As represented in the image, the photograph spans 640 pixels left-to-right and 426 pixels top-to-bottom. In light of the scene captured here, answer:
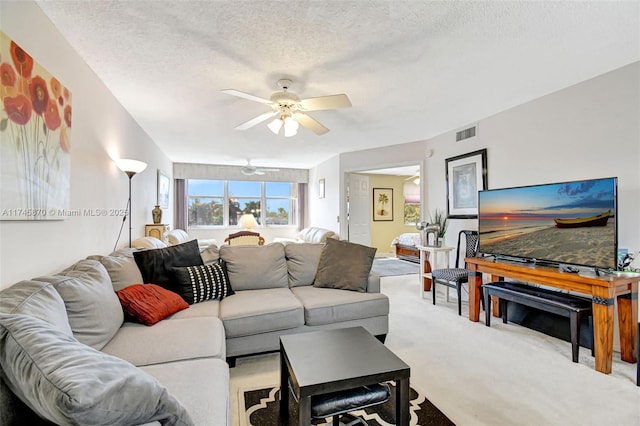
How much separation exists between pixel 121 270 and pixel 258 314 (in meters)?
1.02

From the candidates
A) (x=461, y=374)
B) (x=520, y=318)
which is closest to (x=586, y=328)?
(x=520, y=318)

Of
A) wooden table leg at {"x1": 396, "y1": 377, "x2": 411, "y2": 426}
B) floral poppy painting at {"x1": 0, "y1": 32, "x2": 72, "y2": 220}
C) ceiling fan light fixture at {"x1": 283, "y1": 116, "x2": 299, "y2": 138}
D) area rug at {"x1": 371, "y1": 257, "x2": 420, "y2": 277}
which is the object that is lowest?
area rug at {"x1": 371, "y1": 257, "x2": 420, "y2": 277}

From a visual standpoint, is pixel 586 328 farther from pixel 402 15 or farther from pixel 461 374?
pixel 402 15

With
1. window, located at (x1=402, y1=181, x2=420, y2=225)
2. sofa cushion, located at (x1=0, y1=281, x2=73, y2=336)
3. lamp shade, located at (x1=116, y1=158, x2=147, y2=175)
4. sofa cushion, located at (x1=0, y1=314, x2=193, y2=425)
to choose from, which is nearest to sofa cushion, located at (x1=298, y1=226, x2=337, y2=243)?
lamp shade, located at (x1=116, y1=158, x2=147, y2=175)

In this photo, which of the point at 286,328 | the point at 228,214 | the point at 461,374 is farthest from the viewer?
the point at 228,214

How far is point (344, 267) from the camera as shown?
2.88 meters

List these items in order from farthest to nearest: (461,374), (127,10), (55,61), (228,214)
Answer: (228,214)
(461,374)
(55,61)
(127,10)

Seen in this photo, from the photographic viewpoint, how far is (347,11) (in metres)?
1.74

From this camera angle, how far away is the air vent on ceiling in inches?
153

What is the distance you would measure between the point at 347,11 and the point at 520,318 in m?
3.21

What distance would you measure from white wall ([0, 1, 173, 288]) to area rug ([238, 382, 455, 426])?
1.42m

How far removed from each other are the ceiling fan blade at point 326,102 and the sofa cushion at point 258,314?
1642mm

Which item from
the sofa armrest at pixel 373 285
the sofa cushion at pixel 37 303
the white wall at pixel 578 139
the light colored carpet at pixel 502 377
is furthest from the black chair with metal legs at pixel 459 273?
the sofa cushion at pixel 37 303

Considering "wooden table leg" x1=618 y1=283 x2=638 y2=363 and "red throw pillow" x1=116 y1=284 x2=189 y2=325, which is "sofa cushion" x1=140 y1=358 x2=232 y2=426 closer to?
"red throw pillow" x1=116 y1=284 x2=189 y2=325
